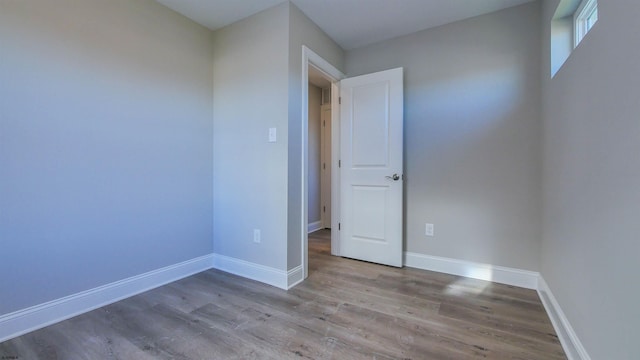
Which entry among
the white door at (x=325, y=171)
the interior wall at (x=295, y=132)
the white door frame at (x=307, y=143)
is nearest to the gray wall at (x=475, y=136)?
the white door frame at (x=307, y=143)

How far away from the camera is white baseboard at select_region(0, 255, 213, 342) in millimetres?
1570

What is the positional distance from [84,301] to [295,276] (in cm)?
149

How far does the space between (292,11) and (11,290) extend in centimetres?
269

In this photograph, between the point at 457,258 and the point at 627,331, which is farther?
the point at 457,258

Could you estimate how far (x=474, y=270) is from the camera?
246 cm

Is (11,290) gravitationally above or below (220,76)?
below

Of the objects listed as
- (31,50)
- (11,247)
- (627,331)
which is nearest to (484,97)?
(627,331)

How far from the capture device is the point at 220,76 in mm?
2676

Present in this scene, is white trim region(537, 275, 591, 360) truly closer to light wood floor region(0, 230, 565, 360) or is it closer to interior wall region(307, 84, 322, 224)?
light wood floor region(0, 230, 565, 360)

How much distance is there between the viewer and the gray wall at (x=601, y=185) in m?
0.93

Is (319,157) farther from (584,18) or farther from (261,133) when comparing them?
(584,18)

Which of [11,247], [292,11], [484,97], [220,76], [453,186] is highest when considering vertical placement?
[292,11]

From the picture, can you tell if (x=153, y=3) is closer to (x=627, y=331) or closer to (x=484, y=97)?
(x=484, y=97)

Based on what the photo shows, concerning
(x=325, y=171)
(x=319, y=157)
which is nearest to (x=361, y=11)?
(x=319, y=157)
